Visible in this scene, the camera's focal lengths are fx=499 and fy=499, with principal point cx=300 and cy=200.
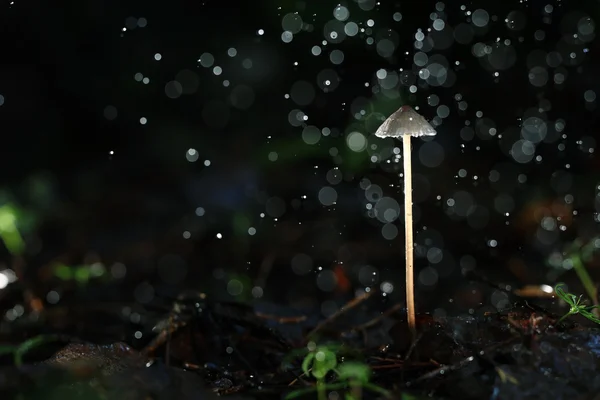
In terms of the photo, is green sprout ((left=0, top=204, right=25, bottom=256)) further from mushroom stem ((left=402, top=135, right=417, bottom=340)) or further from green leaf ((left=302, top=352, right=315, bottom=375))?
mushroom stem ((left=402, top=135, right=417, bottom=340))

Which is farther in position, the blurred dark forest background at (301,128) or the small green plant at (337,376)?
the blurred dark forest background at (301,128)

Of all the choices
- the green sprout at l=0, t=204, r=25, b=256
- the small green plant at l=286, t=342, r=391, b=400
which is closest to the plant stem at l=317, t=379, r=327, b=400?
the small green plant at l=286, t=342, r=391, b=400

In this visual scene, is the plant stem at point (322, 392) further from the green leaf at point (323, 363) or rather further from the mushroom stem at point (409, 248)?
the mushroom stem at point (409, 248)

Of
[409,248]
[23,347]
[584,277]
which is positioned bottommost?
[584,277]

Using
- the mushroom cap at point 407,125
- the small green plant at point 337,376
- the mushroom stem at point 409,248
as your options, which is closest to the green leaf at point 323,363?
the small green plant at point 337,376

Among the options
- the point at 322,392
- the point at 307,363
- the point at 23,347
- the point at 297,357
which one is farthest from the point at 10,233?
the point at 322,392

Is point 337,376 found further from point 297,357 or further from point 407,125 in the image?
point 407,125
